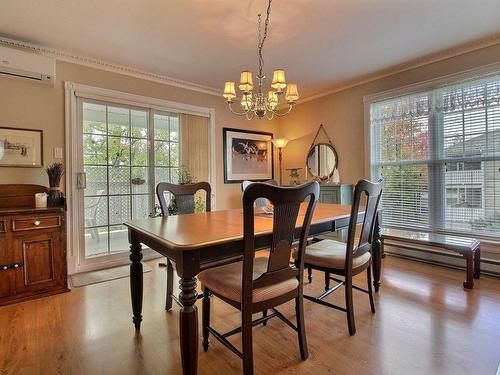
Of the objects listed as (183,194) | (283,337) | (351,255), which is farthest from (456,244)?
(183,194)

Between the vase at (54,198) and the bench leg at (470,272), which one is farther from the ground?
the vase at (54,198)

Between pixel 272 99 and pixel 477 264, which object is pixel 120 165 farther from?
pixel 477 264

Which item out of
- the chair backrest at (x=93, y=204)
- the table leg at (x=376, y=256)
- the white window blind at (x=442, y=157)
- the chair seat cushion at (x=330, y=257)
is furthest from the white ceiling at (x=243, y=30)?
the chair seat cushion at (x=330, y=257)

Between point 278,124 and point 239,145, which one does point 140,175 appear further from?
point 278,124

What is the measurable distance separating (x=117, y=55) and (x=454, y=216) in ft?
14.1

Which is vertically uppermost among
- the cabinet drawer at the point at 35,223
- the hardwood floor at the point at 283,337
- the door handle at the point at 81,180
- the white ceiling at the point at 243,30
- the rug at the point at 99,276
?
the white ceiling at the point at 243,30

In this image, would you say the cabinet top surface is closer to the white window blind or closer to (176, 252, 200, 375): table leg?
(176, 252, 200, 375): table leg

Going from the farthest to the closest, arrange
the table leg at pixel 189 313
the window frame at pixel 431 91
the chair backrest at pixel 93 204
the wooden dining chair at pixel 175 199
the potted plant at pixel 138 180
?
the potted plant at pixel 138 180 < the chair backrest at pixel 93 204 < the window frame at pixel 431 91 < the wooden dining chair at pixel 175 199 < the table leg at pixel 189 313

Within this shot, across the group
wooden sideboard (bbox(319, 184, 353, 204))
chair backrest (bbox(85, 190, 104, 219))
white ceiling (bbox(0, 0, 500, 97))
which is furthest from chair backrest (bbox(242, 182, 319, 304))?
chair backrest (bbox(85, 190, 104, 219))

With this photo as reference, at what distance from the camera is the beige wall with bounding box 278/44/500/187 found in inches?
122

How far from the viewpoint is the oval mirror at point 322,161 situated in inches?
172

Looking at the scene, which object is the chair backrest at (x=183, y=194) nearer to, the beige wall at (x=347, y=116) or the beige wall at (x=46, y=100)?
the beige wall at (x=46, y=100)

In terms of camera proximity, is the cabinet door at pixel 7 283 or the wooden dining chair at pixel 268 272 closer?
the wooden dining chair at pixel 268 272

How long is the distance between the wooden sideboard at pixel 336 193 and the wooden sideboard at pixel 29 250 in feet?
10.7
